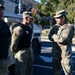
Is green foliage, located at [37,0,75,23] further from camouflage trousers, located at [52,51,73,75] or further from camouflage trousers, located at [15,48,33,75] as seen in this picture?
camouflage trousers, located at [15,48,33,75]

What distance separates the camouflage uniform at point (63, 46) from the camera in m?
6.43

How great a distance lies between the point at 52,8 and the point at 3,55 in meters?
36.7

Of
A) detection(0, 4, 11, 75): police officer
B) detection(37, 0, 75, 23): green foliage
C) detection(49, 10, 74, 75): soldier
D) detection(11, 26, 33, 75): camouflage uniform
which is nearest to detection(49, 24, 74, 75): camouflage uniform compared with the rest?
detection(49, 10, 74, 75): soldier

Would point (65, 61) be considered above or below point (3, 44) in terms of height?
below

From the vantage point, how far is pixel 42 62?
11305mm

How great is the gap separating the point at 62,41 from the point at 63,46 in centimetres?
15

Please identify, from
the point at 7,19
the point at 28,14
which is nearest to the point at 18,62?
the point at 28,14

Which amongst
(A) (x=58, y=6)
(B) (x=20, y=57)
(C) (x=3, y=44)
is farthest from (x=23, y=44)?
(A) (x=58, y=6)

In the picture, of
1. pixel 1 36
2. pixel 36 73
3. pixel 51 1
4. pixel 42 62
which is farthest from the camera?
pixel 51 1

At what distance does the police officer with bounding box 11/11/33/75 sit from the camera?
5.72m

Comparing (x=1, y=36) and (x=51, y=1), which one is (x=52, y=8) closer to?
(x=51, y=1)

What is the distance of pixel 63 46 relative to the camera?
6508 millimetres

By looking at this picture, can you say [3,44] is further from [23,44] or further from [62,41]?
[62,41]

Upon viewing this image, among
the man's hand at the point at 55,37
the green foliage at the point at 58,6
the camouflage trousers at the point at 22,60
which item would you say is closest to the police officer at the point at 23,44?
the camouflage trousers at the point at 22,60
